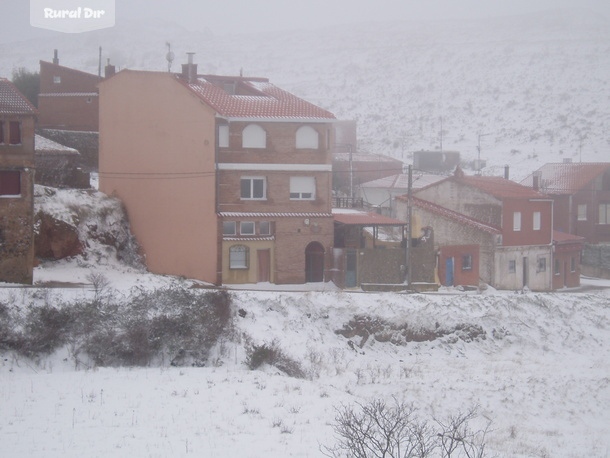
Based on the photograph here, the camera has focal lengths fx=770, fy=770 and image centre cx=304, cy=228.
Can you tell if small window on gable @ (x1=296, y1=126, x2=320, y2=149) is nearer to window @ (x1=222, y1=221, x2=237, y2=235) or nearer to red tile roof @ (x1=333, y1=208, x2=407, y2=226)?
red tile roof @ (x1=333, y1=208, x2=407, y2=226)

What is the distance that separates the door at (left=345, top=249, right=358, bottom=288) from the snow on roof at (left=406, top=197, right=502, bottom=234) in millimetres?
8323

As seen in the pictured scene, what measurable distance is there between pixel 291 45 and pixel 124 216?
394ft

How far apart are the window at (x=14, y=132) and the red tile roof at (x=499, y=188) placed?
26.0 meters

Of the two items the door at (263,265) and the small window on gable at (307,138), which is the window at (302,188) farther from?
the door at (263,265)

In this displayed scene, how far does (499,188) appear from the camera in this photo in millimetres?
46344

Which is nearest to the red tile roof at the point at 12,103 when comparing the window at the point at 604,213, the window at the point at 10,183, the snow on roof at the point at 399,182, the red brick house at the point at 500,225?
the window at the point at 10,183

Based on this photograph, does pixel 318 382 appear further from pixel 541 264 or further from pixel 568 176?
pixel 568 176

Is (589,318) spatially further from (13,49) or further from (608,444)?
(13,49)

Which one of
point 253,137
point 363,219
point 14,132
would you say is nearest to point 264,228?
point 253,137

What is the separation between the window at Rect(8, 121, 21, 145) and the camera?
30.3 metres

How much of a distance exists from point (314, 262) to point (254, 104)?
8.73 meters

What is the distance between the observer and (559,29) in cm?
14412

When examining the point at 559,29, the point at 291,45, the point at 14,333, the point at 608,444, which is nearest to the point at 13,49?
the point at 291,45

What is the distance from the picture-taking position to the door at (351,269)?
3809cm
